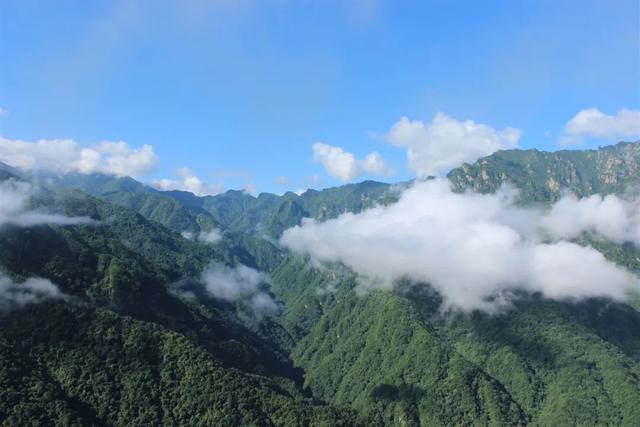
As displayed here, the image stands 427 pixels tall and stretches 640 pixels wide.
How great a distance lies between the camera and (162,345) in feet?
655

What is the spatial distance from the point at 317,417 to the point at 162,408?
2092 inches

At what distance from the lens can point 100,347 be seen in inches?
7480

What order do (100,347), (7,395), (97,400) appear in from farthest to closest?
(100,347) → (97,400) → (7,395)

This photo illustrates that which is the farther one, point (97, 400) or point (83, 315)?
point (83, 315)

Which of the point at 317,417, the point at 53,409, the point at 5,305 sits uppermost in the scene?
the point at 5,305

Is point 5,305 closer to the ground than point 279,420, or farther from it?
farther from it

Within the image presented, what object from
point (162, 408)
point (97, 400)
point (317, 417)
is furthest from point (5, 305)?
point (317, 417)

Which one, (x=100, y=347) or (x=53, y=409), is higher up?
(x=100, y=347)

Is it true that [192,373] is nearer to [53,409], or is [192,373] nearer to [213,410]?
[213,410]

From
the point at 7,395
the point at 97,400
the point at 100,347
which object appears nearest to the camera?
the point at 7,395

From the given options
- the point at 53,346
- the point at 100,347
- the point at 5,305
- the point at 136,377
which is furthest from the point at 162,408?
the point at 5,305

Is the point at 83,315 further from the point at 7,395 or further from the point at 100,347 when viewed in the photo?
the point at 7,395

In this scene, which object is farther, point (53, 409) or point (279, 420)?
point (279, 420)

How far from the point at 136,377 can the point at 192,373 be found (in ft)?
61.3
